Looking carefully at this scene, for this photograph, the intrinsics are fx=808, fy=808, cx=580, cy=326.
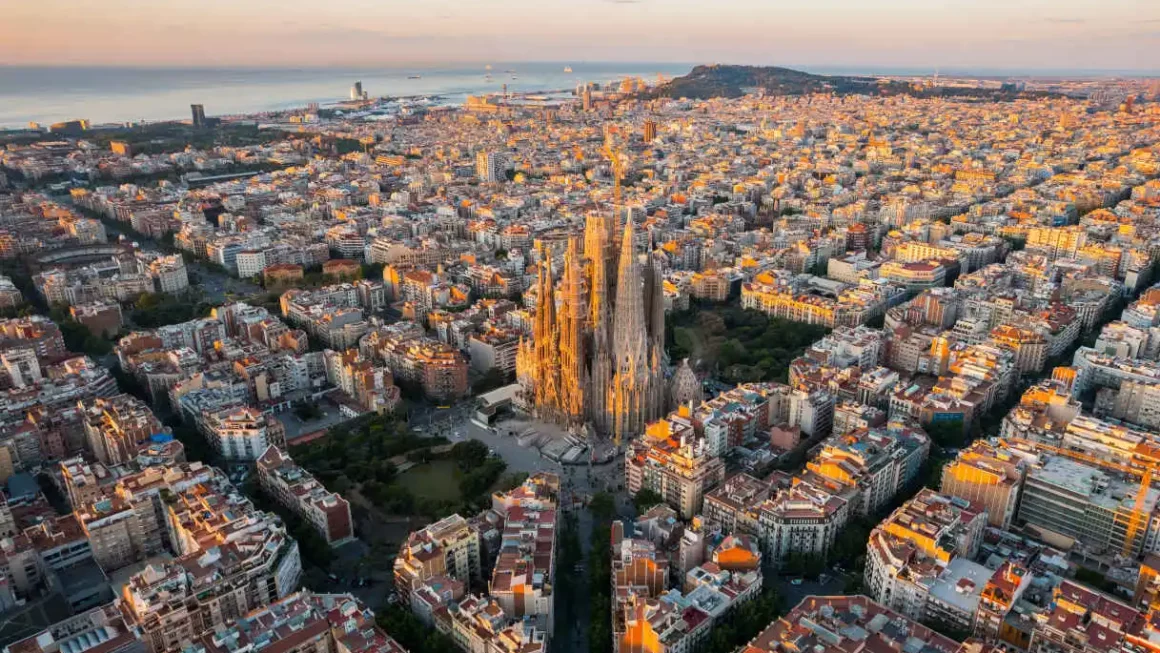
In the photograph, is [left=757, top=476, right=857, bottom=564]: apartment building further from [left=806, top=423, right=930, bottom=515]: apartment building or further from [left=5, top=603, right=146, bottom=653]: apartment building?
[left=5, top=603, right=146, bottom=653]: apartment building

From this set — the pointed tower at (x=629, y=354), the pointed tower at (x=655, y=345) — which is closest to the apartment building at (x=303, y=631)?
the pointed tower at (x=629, y=354)

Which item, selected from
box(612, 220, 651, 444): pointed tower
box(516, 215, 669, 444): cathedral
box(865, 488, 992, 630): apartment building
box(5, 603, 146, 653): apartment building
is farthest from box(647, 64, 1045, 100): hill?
box(5, 603, 146, 653): apartment building

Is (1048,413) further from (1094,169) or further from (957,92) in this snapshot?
(957,92)

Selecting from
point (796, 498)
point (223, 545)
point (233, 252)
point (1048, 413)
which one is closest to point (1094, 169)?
point (1048, 413)

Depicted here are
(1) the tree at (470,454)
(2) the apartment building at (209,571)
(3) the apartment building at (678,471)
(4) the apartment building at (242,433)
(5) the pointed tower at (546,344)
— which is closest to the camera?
(2) the apartment building at (209,571)

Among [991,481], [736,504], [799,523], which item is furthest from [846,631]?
[991,481]

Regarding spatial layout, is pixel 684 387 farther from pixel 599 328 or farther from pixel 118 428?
pixel 118 428

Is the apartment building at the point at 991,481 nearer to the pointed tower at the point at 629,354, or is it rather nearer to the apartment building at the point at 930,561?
the apartment building at the point at 930,561
